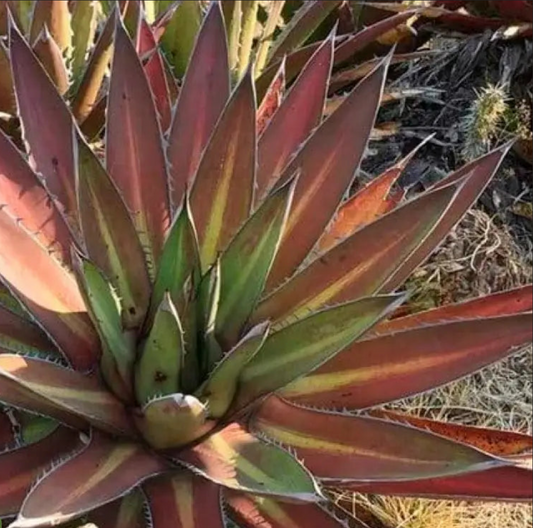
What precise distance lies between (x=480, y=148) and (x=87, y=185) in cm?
97

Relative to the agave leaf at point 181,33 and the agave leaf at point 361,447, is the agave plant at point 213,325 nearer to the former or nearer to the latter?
the agave leaf at point 361,447

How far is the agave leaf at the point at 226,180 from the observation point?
4.80 ft

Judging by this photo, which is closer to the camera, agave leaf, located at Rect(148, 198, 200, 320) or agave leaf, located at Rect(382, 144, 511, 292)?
agave leaf, located at Rect(148, 198, 200, 320)

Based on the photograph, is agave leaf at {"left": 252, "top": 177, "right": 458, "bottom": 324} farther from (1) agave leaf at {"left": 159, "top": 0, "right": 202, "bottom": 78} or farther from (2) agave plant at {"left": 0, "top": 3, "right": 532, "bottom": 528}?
(1) agave leaf at {"left": 159, "top": 0, "right": 202, "bottom": 78}

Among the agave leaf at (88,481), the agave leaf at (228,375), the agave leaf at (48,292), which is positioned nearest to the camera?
the agave leaf at (88,481)

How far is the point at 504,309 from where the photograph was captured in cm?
148

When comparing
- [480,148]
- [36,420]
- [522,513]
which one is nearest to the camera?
[36,420]

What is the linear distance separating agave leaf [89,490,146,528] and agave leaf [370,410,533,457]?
0.35 metres

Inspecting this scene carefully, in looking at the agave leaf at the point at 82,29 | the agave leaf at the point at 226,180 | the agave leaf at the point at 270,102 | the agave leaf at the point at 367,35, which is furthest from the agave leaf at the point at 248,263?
the agave leaf at the point at 82,29

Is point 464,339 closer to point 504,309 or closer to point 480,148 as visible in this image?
point 504,309

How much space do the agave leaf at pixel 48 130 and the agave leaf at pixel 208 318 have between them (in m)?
0.29

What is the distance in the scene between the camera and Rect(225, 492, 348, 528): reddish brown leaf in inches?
52.6

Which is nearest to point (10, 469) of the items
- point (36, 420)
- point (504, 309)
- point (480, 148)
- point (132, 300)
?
point (36, 420)

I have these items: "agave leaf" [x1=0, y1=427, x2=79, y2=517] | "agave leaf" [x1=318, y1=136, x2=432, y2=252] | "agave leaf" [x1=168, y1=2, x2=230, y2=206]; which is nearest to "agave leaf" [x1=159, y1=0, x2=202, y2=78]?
"agave leaf" [x1=168, y1=2, x2=230, y2=206]
